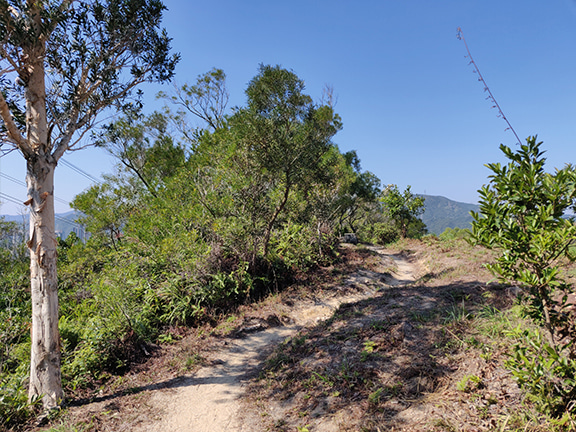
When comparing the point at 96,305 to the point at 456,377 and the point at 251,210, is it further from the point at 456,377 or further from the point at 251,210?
the point at 456,377

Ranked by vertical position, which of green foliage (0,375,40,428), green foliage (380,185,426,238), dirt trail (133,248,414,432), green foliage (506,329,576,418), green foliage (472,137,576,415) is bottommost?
dirt trail (133,248,414,432)

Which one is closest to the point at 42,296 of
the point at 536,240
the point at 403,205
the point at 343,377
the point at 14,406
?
the point at 14,406

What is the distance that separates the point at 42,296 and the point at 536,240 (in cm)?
653

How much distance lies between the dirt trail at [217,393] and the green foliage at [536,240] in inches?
136

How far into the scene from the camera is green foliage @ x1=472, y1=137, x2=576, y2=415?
8.12 feet

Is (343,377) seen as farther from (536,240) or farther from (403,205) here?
(403,205)

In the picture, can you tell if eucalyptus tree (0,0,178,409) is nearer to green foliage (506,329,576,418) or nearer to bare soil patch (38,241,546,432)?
bare soil patch (38,241,546,432)

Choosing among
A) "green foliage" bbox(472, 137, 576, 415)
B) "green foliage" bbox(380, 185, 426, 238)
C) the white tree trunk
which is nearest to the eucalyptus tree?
the white tree trunk

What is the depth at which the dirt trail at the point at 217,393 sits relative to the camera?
420 cm

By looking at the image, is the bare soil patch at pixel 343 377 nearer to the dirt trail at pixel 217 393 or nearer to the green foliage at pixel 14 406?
the dirt trail at pixel 217 393

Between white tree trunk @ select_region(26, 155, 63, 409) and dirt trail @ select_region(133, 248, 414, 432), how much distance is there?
1588 mm

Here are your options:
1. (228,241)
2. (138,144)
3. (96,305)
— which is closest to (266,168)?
(228,241)

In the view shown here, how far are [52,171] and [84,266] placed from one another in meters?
8.94

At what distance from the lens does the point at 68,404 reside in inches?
188
